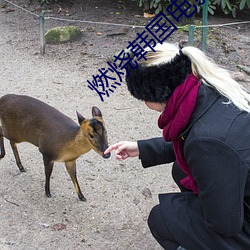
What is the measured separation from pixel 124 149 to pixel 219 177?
0.79 m

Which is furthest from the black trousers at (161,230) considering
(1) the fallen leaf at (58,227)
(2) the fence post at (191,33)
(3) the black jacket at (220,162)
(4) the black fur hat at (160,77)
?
(2) the fence post at (191,33)

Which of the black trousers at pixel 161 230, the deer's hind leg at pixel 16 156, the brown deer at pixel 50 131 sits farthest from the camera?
the deer's hind leg at pixel 16 156

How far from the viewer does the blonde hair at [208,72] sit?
190 centimetres

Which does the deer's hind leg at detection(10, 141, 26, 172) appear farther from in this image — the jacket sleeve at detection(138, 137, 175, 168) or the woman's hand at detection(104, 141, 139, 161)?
the jacket sleeve at detection(138, 137, 175, 168)

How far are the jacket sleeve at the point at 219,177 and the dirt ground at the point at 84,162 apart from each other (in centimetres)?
97

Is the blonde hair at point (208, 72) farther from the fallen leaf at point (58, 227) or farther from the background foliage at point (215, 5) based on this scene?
the background foliage at point (215, 5)

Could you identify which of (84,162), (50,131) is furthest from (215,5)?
(50,131)

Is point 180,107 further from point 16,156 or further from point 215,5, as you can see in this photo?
point 215,5

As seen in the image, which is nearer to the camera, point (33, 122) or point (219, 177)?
point (219, 177)

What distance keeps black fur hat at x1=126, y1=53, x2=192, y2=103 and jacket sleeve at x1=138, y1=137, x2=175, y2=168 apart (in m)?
0.59

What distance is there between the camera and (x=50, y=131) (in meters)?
3.07

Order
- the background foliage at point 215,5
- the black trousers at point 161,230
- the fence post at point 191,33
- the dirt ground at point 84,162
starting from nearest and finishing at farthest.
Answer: the black trousers at point 161,230, the dirt ground at point 84,162, the fence post at point 191,33, the background foliage at point 215,5

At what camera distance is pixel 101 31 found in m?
6.41

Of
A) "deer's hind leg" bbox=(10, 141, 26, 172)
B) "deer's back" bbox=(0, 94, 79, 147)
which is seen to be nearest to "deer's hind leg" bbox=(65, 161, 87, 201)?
"deer's back" bbox=(0, 94, 79, 147)
